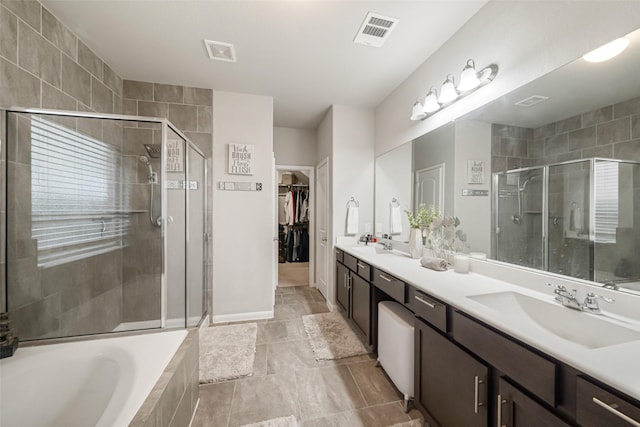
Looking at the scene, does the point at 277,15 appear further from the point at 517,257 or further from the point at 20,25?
the point at 517,257

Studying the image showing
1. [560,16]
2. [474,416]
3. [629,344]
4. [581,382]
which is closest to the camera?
[581,382]

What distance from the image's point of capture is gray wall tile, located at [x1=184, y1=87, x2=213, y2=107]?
9.02ft

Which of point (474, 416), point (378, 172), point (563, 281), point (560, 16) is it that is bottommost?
point (474, 416)

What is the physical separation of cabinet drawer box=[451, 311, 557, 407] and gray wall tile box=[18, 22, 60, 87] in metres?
3.00

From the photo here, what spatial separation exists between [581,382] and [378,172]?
2.61 meters

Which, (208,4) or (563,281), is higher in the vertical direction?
(208,4)

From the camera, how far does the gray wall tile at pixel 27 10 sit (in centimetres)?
147

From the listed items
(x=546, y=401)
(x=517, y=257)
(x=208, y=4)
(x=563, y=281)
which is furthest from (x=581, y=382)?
(x=208, y=4)

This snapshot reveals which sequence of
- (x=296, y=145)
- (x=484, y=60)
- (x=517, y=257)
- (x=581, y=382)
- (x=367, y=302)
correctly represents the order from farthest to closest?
(x=296, y=145) < (x=367, y=302) < (x=484, y=60) < (x=517, y=257) < (x=581, y=382)

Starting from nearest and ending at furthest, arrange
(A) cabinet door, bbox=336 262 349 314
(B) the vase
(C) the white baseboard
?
(B) the vase < (A) cabinet door, bbox=336 262 349 314 < (C) the white baseboard

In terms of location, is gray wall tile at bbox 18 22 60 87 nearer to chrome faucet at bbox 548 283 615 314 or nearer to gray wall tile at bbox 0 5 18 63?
gray wall tile at bbox 0 5 18 63

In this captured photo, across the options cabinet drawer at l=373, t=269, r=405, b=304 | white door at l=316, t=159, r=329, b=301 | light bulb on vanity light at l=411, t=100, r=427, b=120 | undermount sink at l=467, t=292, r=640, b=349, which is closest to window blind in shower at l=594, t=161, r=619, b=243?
undermount sink at l=467, t=292, r=640, b=349

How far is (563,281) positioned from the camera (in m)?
1.21

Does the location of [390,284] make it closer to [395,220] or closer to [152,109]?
[395,220]
